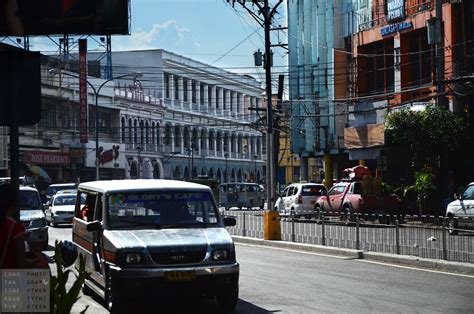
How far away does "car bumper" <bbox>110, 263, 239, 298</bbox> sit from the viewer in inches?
473

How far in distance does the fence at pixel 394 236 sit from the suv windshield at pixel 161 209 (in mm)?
6790

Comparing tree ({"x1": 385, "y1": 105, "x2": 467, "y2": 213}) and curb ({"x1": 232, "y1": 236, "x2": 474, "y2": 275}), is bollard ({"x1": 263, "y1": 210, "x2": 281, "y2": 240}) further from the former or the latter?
tree ({"x1": 385, "y1": 105, "x2": 467, "y2": 213})

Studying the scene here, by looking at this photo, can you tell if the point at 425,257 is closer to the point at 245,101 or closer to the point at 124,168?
the point at 124,168

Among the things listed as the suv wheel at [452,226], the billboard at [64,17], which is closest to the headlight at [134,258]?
the billboard at [64,17]

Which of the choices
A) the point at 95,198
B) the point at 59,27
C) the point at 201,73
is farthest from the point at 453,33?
the point at 201,73

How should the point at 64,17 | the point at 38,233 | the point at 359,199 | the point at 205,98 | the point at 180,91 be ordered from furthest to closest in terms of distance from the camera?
the point at 205,98 → the point at 180,91 → the point at 359,199 → the point at 38,233 → the point at 64,17

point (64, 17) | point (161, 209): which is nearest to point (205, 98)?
point (161, 209)

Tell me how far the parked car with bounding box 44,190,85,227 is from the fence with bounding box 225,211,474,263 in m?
16.4

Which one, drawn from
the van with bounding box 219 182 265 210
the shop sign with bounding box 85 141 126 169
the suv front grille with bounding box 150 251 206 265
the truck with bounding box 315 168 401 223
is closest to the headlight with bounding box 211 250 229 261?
the suv front grille with bounding box 150 251 206 265

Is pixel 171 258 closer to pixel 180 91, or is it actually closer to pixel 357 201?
pixel 357 201

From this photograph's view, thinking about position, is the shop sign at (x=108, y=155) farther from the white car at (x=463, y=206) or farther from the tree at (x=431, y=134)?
the white car at (x=463, y=206)

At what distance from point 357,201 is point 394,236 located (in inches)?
628

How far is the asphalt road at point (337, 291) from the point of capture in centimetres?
1301

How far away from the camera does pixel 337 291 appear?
48.6ft
